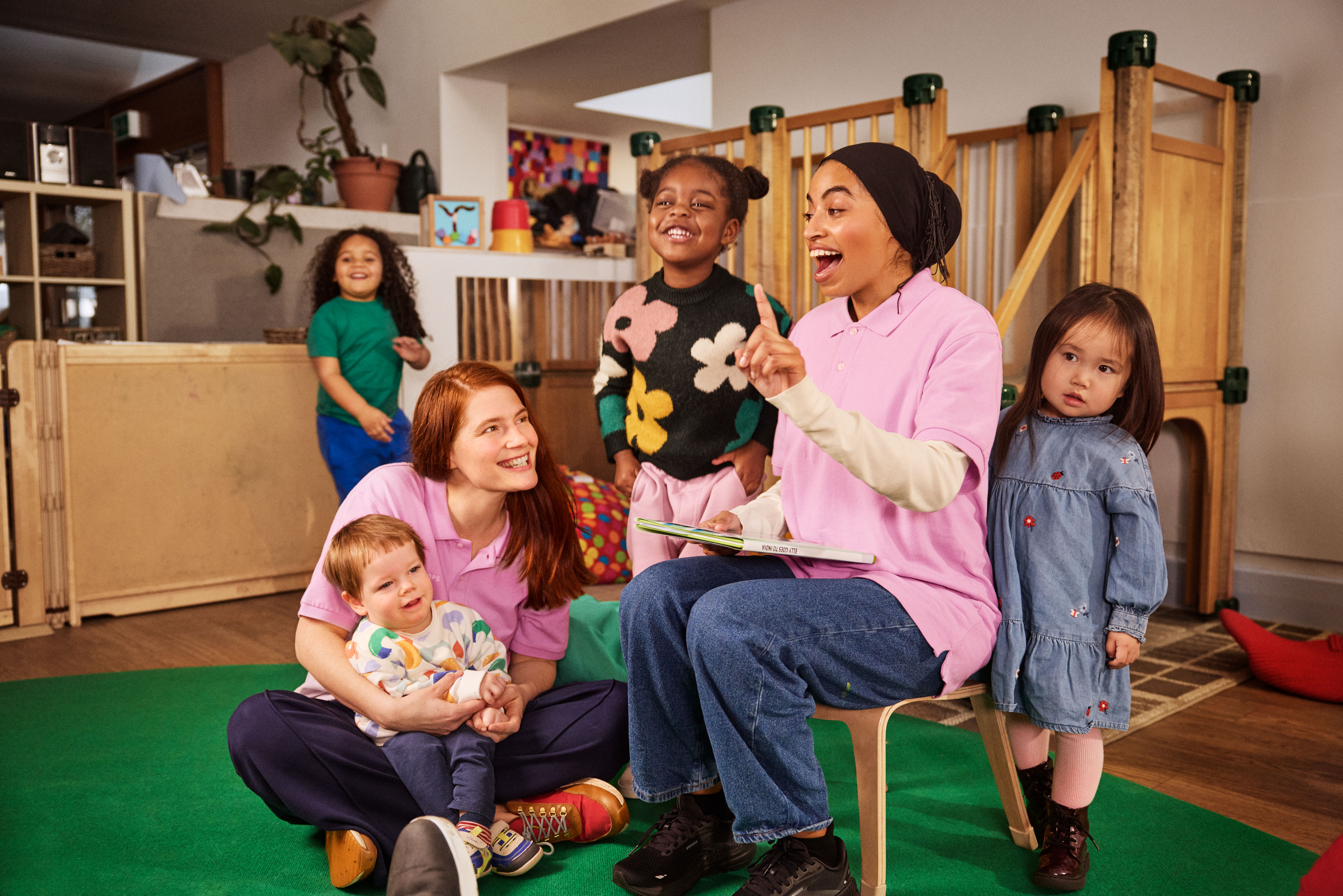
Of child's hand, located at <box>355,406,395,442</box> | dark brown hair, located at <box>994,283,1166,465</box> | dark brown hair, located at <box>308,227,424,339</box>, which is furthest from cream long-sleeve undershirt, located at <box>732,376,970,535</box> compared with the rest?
dark brown hair, located at <box>308,227,424,339</box>

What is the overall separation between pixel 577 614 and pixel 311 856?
74 centimetres

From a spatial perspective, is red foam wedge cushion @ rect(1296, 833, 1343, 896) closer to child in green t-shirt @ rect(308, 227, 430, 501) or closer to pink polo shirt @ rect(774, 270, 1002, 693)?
pink polo shirt @ rect(774, 270, 1002, 693)

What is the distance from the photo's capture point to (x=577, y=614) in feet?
7.61

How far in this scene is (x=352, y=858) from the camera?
5.28 feet

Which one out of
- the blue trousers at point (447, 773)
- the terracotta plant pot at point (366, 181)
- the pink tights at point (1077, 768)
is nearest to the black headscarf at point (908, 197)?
the pink tights at point (1077, 768)

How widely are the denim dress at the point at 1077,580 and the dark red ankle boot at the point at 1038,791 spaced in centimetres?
20

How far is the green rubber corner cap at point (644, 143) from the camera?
12.1ft

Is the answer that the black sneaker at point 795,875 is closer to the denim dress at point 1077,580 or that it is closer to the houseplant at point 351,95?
the denim dress at point 1077,580

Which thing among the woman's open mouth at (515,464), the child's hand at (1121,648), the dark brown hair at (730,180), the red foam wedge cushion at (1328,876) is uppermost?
the dark brown hair at (730,180)

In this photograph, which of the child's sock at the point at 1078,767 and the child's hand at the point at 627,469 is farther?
the child's hand at the point at 627,469

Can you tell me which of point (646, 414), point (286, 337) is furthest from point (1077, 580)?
point (286, 337)

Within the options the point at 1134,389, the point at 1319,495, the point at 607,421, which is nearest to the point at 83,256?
the point at 607,421

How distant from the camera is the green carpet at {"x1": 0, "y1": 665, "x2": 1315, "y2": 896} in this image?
169cm

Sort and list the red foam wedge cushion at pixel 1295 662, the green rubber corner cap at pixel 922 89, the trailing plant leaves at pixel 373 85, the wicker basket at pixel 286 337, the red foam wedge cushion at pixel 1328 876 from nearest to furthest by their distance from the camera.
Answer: the red foam wedge cushion at pixel 1328 876, the red foam wedge cushion at pixel 1295 662, the green rubber corner cap at pixel 922 89, the wicker basket at pixel 286 337, the trailing plant leaves at pixel 373 85
